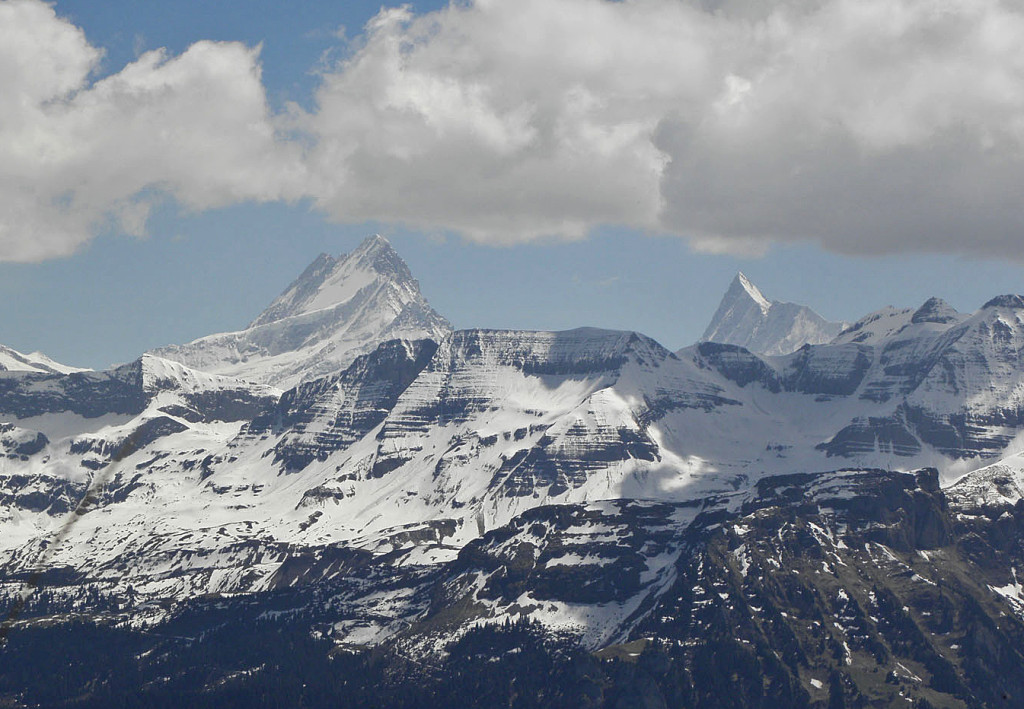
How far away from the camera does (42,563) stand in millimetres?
99688

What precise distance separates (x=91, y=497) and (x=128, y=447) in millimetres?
6995

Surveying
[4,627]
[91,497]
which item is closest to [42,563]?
[4,627]

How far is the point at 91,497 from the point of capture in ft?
279

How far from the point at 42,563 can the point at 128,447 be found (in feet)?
42.5

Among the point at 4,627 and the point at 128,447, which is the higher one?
the point at 128,447

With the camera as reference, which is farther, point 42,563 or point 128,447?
point 42,563

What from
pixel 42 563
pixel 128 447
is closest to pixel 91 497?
pixel 128 447

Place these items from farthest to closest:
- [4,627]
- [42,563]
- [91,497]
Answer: [42,563] → [4,627] → [91,497]

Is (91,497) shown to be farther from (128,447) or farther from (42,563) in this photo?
(42,563)

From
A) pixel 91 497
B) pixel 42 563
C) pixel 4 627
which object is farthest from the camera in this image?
pixel 42 563

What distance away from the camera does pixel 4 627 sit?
91688 mm

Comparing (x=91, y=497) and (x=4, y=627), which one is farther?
(x=4, y=627)

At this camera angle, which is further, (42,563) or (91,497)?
(42,563)

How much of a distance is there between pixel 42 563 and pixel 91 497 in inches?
662
